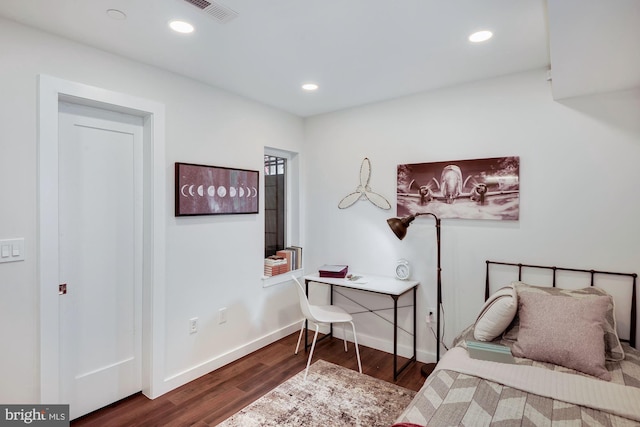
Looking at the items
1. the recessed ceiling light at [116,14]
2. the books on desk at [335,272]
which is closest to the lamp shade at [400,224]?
the books on desk at [335,272]

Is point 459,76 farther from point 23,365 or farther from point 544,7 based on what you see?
point 23,365

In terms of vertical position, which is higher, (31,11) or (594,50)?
(31,11)

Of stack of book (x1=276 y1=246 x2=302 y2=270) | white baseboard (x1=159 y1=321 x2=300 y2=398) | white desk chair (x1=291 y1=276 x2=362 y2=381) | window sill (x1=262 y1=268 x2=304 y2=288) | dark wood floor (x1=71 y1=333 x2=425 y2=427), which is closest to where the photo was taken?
dark wood floor (x1=71 y1=333 x2=425 y2=427)

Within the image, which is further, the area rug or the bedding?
the area rug

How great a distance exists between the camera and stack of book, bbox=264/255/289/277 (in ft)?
11.5

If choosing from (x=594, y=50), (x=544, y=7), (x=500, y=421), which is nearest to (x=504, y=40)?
(x=544, y=7)

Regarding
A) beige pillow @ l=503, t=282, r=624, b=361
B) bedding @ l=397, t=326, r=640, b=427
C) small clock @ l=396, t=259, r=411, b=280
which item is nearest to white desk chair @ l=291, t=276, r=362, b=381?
small clock @ l=396, t=259, r=411, b=280

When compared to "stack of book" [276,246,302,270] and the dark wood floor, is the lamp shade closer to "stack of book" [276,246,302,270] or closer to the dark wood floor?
the dark wood floor

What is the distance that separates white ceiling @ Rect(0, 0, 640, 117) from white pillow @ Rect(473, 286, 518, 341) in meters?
1.45

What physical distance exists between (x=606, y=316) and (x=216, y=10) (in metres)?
2.88

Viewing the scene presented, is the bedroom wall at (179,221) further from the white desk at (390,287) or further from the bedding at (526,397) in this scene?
the bedding at (526,397)

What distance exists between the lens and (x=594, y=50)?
1.70 meters

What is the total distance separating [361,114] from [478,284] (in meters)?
2.01

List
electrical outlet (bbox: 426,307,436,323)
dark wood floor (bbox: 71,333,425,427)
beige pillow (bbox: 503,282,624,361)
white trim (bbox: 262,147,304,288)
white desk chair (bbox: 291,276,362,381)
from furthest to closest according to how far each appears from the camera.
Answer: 1. white trim (bbox: 262,147,304,288)
2. electrical outlet (bbox: 426,307,436,323)
3. white desk chair (bbox: 291,276,362,381)
4. dark wood floor (bbox: 71,333,425,427)
5. beige pillow (bbox: 503,282,624,361)
